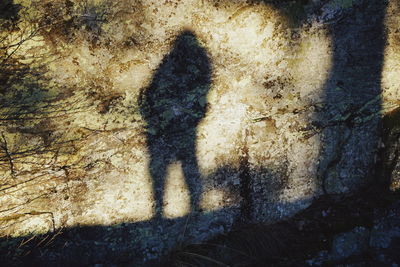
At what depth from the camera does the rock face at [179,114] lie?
1688 mm

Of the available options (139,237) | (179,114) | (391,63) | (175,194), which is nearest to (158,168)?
(175,194)

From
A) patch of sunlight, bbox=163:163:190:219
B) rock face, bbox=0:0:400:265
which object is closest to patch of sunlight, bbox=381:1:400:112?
rock face, bbox=0:0:400:265

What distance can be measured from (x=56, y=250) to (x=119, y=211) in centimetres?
49

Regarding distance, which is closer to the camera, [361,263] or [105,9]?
[105,9]

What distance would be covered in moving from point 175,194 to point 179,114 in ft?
1.85

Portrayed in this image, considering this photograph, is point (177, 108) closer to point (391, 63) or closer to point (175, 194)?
point (175, 194)

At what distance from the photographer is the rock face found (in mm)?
1688

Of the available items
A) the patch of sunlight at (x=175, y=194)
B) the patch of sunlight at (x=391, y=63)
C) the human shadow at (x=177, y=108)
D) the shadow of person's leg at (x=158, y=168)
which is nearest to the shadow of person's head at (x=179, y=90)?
the human shadow at (x=177, y=108)

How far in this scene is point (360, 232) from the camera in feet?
6.05

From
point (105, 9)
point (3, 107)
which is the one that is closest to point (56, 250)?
point (3, 107)

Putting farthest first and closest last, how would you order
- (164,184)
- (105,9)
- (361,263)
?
(164,184)
(361,263)
(105,9)

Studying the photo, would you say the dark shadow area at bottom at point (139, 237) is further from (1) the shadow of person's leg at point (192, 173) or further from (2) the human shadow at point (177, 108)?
(2) the human shadow at point (177, 108)

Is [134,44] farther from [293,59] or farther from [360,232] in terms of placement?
[360,232]

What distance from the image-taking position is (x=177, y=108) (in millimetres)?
1811
